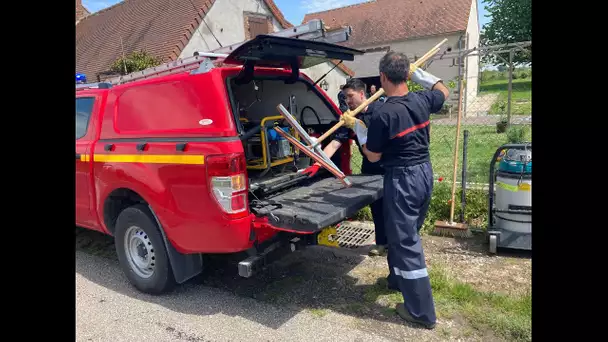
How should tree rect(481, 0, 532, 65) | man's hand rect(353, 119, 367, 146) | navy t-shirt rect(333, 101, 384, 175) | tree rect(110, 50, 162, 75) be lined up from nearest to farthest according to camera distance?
man's hand rect(353, 119, 367, 146)
navy t-shirt rect(333, 101, 384, 175)
tree rect(110, 50, 162, 75)
tree rect(481, 0, 532, 65)

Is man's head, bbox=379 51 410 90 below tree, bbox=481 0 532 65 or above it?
below

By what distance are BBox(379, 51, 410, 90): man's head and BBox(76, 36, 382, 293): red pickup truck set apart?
24.7 inches

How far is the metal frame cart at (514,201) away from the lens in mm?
4482

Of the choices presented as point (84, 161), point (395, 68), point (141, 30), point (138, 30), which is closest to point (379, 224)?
point (395, 68)

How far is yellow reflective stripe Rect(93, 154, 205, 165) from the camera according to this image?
3.51 metres

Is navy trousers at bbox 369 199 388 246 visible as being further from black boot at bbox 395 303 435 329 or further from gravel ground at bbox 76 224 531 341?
black boot at bbox 395 303 435 329

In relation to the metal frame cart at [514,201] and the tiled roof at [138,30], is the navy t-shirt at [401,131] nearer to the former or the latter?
the metal frame cart at [514,201]

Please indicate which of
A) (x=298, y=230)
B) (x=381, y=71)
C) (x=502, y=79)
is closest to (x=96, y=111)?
(x=298, y=230)

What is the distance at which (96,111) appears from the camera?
4.54 metres

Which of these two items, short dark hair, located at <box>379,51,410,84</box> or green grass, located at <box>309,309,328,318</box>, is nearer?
short dark hair, located at <box>379,51,410,84</box>

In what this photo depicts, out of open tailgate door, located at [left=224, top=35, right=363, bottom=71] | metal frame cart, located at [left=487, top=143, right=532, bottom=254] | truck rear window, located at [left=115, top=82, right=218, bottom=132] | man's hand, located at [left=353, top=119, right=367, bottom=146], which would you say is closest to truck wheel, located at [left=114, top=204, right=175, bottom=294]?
truck rear window, located at [left=115, top=82, right=218, bottom=132]

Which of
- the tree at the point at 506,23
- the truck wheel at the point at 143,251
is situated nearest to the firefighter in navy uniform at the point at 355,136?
the truck wheel at the point at 143,251

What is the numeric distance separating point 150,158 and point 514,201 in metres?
3.59

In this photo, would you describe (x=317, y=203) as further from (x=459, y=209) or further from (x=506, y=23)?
(x=506, y=23)
